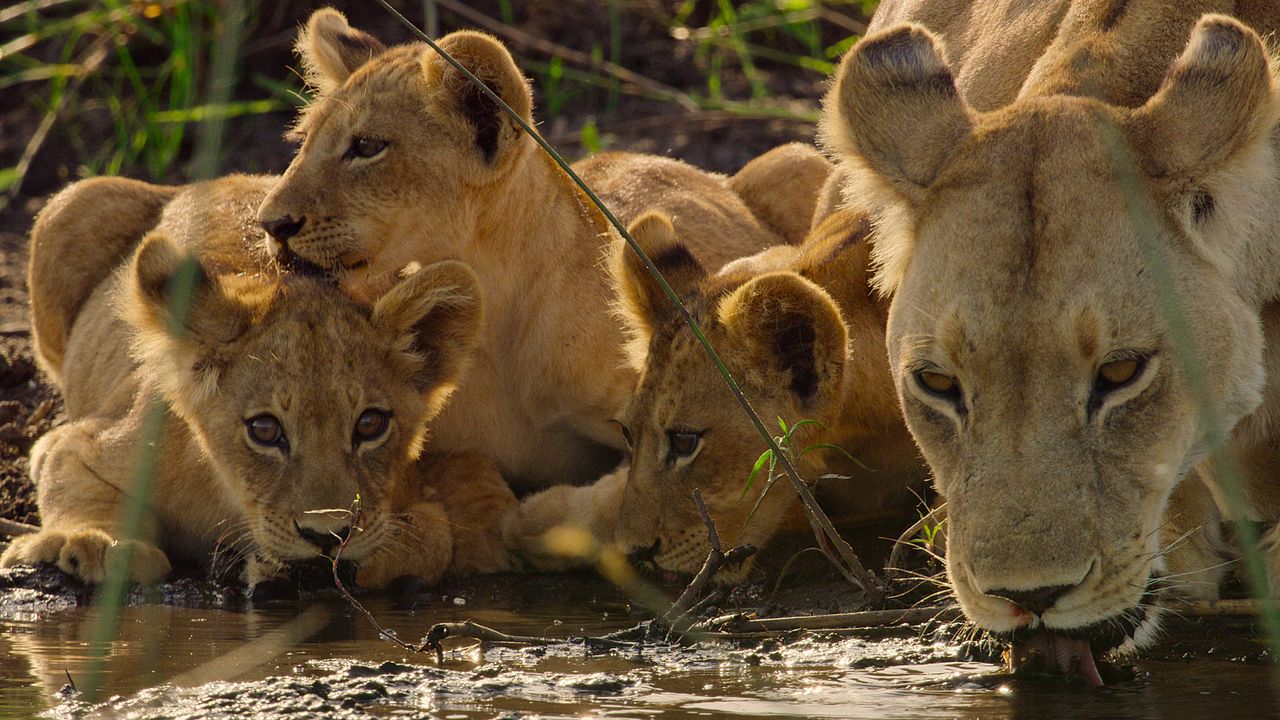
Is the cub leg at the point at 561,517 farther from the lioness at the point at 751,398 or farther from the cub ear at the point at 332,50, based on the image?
the cub ear at the point at 332,50

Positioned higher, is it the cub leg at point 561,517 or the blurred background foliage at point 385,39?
the blurred background foliage at point 385,39

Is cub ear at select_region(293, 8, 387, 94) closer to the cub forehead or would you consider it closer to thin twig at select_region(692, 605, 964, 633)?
the cub forehead

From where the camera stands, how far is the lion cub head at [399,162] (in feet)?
18.4

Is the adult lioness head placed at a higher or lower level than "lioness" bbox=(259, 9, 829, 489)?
lower

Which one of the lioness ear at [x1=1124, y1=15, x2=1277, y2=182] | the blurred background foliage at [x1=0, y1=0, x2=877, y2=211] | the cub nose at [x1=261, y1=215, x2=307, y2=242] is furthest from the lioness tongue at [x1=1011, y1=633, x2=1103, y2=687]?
A: the blurred background foliage at [x1=0, y1=0, x2=877, y2=211]

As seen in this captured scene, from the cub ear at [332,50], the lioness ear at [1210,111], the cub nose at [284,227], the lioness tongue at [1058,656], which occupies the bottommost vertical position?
the lioness tongue at [1058,656]

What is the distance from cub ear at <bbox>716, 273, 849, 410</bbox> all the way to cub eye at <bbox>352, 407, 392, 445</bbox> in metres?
1.10

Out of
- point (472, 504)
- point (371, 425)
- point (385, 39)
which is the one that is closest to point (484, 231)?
point (472, 504)

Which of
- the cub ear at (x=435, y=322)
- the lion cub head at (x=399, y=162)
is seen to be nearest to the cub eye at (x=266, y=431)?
the cub ear at (x=435, y=322)

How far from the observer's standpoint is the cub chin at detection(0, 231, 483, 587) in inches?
194

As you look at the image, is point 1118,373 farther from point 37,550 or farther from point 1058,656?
point 37,550

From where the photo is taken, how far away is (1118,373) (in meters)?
3.37

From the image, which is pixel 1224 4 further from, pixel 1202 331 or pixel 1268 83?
pixel 1202 331

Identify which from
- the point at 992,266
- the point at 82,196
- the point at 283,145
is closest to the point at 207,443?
the point at 82,196
